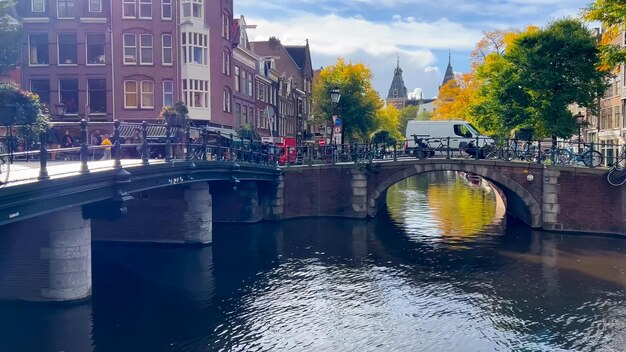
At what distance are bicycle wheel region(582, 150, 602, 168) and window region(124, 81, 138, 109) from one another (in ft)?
94.6

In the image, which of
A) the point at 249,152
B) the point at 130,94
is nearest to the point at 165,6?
the point at 130,94

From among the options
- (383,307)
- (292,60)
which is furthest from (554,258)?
(292,60)

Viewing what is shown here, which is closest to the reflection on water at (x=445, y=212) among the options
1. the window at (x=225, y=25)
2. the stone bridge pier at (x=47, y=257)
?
the stone bridge pier at (x=47, y=257)

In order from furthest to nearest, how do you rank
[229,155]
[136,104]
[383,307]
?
[136,104] → [229,155] → [383,307]

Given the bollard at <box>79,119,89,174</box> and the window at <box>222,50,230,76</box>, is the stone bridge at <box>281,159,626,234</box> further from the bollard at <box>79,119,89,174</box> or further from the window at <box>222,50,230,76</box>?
the bollard at <box>79,119,89,174</box>

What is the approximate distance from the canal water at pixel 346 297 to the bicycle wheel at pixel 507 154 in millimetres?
4786

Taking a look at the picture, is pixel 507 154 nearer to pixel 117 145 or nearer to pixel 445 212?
pixel 445 212

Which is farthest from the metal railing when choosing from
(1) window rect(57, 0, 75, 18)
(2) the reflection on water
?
(1) window rect(57, 0, 75, 18)

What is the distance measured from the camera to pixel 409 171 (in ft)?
119

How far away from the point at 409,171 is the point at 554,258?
12031mm

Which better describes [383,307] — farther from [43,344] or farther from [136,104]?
[136,104]

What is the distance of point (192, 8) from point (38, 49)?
36.2ft

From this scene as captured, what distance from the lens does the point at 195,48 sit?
141ft

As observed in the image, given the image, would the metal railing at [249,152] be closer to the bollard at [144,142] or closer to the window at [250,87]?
the bollard at [144,142]
